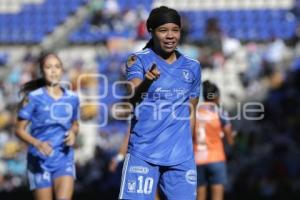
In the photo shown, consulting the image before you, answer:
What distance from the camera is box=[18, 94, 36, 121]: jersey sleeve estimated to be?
8570 millimetres

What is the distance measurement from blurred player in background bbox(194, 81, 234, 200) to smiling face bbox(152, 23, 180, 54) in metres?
3.68

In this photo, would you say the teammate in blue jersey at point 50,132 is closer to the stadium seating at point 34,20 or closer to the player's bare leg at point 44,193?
the player's bare leg at point 44,193

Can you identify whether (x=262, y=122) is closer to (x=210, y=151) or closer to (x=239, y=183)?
(x=239, y=183)

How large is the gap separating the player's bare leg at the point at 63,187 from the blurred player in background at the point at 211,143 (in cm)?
206

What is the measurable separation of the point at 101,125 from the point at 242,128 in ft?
9.88

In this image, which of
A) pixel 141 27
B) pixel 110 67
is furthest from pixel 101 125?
pixel 141 27

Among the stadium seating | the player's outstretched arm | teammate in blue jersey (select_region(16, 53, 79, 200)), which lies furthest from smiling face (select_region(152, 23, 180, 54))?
the stadium seating

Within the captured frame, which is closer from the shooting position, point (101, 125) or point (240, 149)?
point (240, 149)

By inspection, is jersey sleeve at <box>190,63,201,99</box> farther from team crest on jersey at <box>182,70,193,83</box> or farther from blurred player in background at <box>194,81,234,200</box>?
blurred player in background at <box>194,81,234,200</box>

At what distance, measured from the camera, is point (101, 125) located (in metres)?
15.9

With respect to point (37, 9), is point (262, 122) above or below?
below

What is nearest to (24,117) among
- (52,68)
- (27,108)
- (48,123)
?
(27,108)

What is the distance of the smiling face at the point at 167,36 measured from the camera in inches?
241


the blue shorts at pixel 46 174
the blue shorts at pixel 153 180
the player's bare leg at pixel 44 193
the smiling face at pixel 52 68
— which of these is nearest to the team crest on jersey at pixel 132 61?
the blue shorts at pixel 153 180
